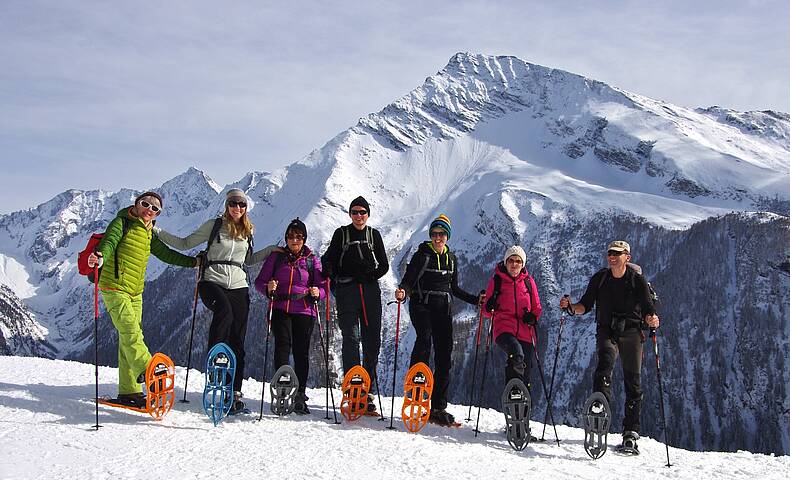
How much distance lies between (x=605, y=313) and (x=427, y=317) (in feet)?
9.20

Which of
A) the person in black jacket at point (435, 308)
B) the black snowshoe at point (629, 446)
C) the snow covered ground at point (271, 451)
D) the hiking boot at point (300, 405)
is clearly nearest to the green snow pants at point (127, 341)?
the snow covered ground at point (271, 451)

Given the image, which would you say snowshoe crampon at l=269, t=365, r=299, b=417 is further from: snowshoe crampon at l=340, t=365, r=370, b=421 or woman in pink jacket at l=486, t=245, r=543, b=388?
woman in pink jacket at l=486, t=245, r=543, b=388

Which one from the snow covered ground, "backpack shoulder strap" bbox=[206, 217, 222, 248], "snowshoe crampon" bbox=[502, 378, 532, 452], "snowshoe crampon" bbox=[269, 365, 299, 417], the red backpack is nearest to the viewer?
the snow covered ground

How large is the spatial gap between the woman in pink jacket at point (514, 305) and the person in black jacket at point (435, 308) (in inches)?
30.0

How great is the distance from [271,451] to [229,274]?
3.11m

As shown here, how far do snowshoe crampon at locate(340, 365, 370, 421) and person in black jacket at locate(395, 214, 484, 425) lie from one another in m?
0.95

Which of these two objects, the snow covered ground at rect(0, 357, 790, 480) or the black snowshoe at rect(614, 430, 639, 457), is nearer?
the snow covered ground at rect(0, 357, 790, 480)

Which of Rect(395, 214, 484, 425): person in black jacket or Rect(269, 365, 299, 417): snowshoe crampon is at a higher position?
Rect(395, 214, 484, 425): person in black jacket

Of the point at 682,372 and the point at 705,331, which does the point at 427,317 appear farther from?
the point at 705,331

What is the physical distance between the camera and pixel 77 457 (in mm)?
7195

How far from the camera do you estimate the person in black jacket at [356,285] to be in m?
10.3

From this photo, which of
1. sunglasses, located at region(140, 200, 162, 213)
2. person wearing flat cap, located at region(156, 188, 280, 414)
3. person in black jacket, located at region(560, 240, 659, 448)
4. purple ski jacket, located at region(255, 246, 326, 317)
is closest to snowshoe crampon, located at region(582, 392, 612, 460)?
person in black jacket, located at region(560, 240, 659, 448)

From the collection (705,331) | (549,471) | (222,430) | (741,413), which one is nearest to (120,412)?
(222,430)

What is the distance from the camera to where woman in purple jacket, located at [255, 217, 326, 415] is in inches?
399
